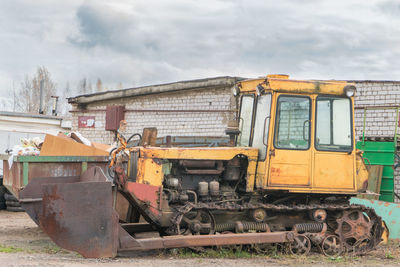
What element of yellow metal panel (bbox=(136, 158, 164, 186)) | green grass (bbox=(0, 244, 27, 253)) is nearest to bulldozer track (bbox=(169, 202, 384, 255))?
yellow metal panel (bbox=(136, 158, 164, 186))

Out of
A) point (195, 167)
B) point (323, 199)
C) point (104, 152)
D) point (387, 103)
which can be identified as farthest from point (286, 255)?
point (387, 103)

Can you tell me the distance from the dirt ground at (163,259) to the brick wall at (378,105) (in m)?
5.66

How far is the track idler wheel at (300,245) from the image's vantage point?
25.0 feet

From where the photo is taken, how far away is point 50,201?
671 centimetres

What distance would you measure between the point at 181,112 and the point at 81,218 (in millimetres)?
10596

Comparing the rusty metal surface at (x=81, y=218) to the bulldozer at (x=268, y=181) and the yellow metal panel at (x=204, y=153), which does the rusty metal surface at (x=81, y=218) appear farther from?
the yellow metal panel at (x=204, y=153)

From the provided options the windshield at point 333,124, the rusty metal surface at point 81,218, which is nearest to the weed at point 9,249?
the rusty metal surface at point 81,218

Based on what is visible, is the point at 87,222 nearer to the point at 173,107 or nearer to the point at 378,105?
the point at 378,105

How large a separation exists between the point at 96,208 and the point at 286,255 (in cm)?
278

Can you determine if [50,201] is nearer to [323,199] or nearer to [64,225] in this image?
[64,225]

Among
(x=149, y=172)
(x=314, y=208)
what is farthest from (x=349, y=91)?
(x=149, y=172)

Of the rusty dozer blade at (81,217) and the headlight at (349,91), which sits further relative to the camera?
the headlight at (349,91)

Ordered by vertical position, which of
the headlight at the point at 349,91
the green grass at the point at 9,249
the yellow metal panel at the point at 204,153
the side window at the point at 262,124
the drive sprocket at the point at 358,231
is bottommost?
the green grass at the point at 9,249

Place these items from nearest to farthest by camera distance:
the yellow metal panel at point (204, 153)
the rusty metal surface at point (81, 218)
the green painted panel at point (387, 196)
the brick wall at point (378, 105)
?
→ the rusty metal surface at point (81, 218) < the yellow metal panel at point (204, 153) < the green painted panel at point (387, 196) < the brick wall at point (378, 105)
